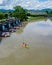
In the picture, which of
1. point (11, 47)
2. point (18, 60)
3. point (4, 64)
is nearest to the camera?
point (4, 64)

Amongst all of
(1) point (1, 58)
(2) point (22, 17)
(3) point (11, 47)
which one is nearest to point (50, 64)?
(1) point (1, 58)

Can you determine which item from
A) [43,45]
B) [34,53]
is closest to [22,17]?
[43,45]

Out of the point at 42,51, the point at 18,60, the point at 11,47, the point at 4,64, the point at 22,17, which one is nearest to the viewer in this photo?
the point at 4,64

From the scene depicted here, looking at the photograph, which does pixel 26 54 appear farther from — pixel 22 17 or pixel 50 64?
pixel 22 17

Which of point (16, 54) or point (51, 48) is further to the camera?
point (51, 48)

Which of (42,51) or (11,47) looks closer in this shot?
(42,51)

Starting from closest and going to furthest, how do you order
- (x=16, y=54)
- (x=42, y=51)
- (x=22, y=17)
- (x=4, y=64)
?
1. (x=4, y=64)
2. (x=16, y=54)
3. (x=42, y=51)
4. (x=22, y=17)

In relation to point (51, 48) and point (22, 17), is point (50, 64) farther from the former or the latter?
point (22, 17)

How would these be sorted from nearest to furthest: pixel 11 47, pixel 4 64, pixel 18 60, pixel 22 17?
1. pixel 4 64
2. pixel 18 60
3. pixel 11 47
4. pixel 22 17
